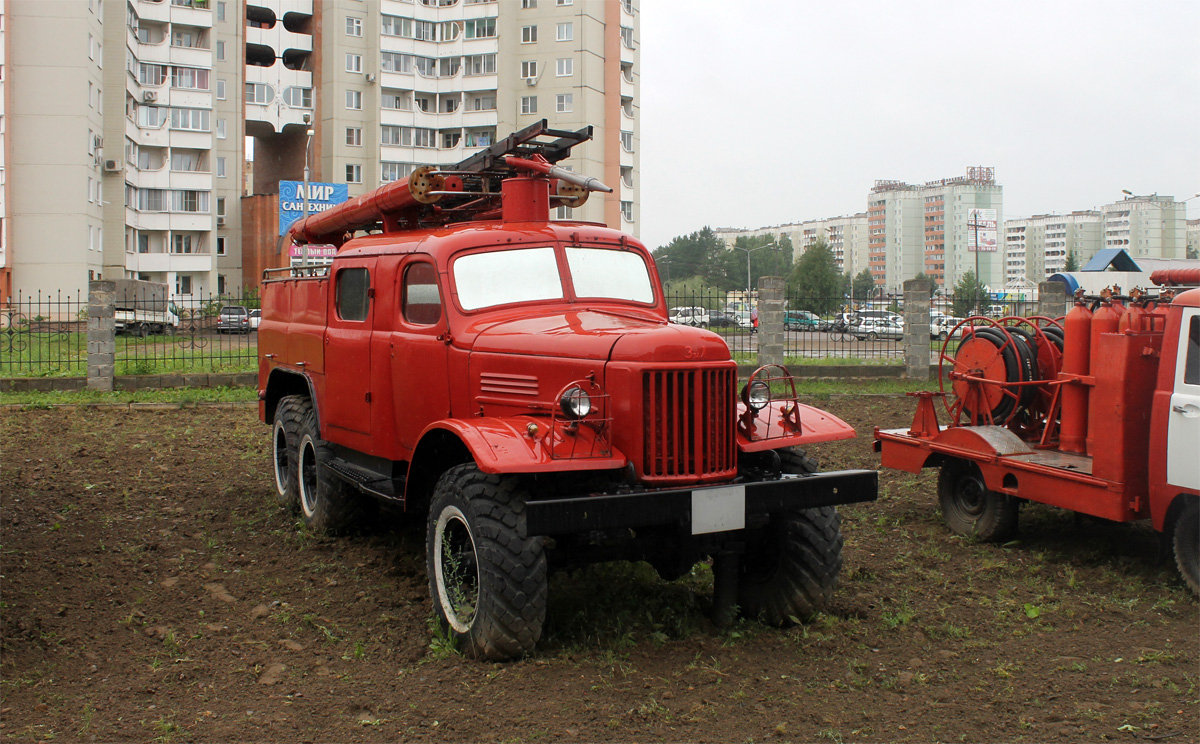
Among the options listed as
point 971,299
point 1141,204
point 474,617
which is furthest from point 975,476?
point 1141,204

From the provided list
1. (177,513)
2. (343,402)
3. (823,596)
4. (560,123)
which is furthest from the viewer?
(560,123)

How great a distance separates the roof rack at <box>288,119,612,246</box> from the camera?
673cm

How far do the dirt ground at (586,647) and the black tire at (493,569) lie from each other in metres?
0.14

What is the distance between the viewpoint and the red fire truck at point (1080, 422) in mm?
6121

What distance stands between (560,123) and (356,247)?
53.5 metres

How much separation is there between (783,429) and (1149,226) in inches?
4007

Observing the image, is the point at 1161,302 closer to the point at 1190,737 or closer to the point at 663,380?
the point at 1190,737

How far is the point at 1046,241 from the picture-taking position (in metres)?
131

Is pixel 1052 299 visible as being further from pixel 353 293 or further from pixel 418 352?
pixel 418 352

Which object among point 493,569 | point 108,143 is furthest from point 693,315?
point 108,143

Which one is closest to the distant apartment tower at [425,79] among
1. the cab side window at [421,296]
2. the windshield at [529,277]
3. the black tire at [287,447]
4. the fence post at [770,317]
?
the fence post at [770,317]

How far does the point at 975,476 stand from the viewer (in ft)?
25.5

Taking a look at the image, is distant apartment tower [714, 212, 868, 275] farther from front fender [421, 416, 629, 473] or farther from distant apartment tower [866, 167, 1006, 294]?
front fender [421, 416, 629, 473]

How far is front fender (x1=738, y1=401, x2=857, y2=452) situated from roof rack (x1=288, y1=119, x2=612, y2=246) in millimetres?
1885
